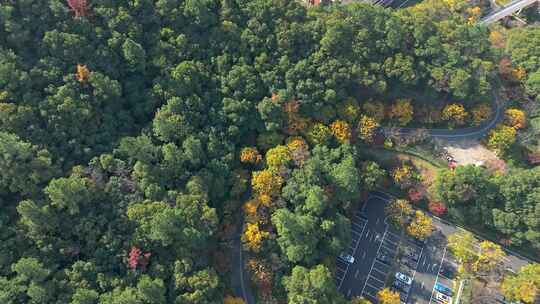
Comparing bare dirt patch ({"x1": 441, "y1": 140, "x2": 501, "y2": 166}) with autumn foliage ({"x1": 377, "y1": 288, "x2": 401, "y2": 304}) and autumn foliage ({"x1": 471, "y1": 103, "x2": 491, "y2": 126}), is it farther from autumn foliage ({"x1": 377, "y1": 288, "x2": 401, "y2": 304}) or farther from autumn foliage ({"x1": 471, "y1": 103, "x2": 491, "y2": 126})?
autumn foliage ({"x1": 377, "y1": 288, "x2": 401, "y2": 304})

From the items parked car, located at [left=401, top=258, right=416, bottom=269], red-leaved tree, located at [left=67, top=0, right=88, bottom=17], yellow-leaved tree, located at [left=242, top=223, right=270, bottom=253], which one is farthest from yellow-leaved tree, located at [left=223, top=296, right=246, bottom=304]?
red-leaved tree, located at [left=67, top=0, right=88, bottom=17]

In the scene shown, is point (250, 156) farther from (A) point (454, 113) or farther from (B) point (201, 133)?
(A) point (454, 113)

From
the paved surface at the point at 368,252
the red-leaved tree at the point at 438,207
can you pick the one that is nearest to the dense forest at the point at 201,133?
the red-leaved tree at the point at 438,207

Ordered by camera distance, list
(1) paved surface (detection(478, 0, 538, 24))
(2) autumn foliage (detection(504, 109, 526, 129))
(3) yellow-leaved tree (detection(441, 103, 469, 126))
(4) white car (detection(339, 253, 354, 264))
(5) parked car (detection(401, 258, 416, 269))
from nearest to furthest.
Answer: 1. (4) white car (detection(339, 253, 354, 264))
2. (5) parked car (detection(401, 258, 416, 269))
3. (3) yellow-leaved tree (detection(441, 103, 469, 126))
4. (2) autumn foliage (detection(504, 109, 526, 129))
5. (1) paved surface (detection(478, 0, 538, 24))

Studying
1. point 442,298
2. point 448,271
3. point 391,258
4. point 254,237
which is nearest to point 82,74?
point 254,237

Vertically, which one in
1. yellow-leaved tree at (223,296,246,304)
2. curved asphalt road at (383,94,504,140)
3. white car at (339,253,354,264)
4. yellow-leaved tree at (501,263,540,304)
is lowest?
yellow-leaved tree at (223,296,246,304)
